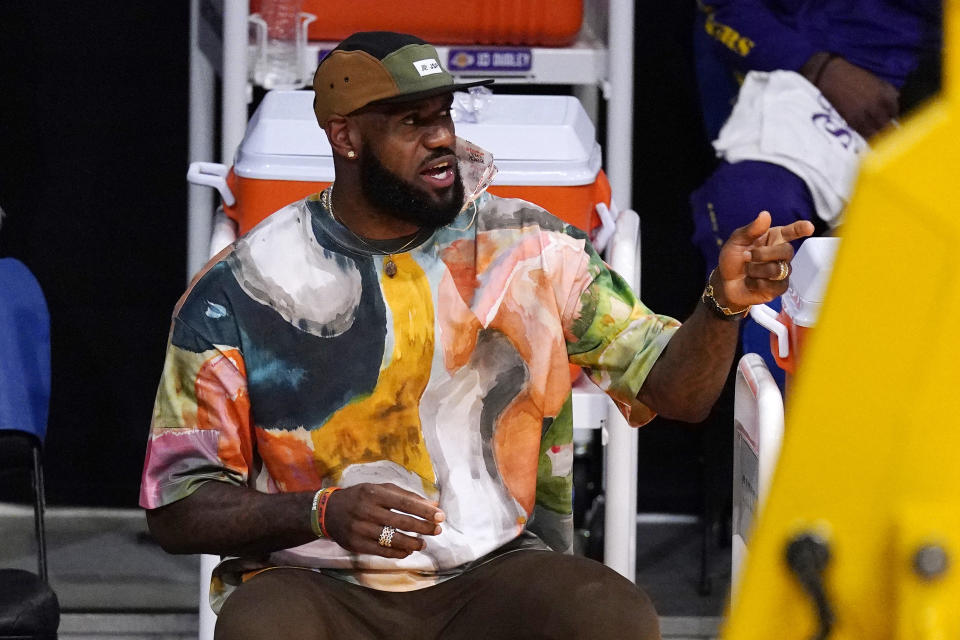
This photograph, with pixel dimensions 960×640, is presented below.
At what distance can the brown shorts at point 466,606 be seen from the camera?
1783mm

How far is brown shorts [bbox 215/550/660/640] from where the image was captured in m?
1.78

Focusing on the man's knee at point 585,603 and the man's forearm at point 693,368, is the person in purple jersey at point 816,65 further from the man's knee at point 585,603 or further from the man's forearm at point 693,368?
the man's knee at point 585,603

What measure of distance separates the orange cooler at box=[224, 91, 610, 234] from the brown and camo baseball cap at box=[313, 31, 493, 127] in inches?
16.0

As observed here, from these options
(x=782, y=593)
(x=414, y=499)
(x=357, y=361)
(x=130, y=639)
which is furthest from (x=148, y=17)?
(x=782, y=593)

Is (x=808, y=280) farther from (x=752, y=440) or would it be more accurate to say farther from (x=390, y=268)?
(x=390, y=268)

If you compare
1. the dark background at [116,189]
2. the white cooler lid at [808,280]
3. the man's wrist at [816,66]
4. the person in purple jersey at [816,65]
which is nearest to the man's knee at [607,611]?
the white cooler lid at [808,280]

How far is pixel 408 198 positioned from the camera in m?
1.95

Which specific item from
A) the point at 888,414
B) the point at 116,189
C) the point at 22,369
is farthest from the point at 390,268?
the point at 116,189

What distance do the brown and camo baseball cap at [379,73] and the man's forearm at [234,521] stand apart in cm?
53

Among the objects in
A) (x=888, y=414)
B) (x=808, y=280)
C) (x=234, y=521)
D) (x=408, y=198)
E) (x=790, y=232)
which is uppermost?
(x=888, y=414)

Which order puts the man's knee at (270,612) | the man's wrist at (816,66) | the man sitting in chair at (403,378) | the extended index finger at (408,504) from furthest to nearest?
the man's wrist at (816,66) → the man sitting in chair at (403,378) → the man's knee at (270,612) → the extended index finger at (408,504)

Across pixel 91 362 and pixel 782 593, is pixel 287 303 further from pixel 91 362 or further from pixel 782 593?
pixel 91 362

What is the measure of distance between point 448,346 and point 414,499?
36cm

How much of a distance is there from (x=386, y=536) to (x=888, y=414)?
1.02m
